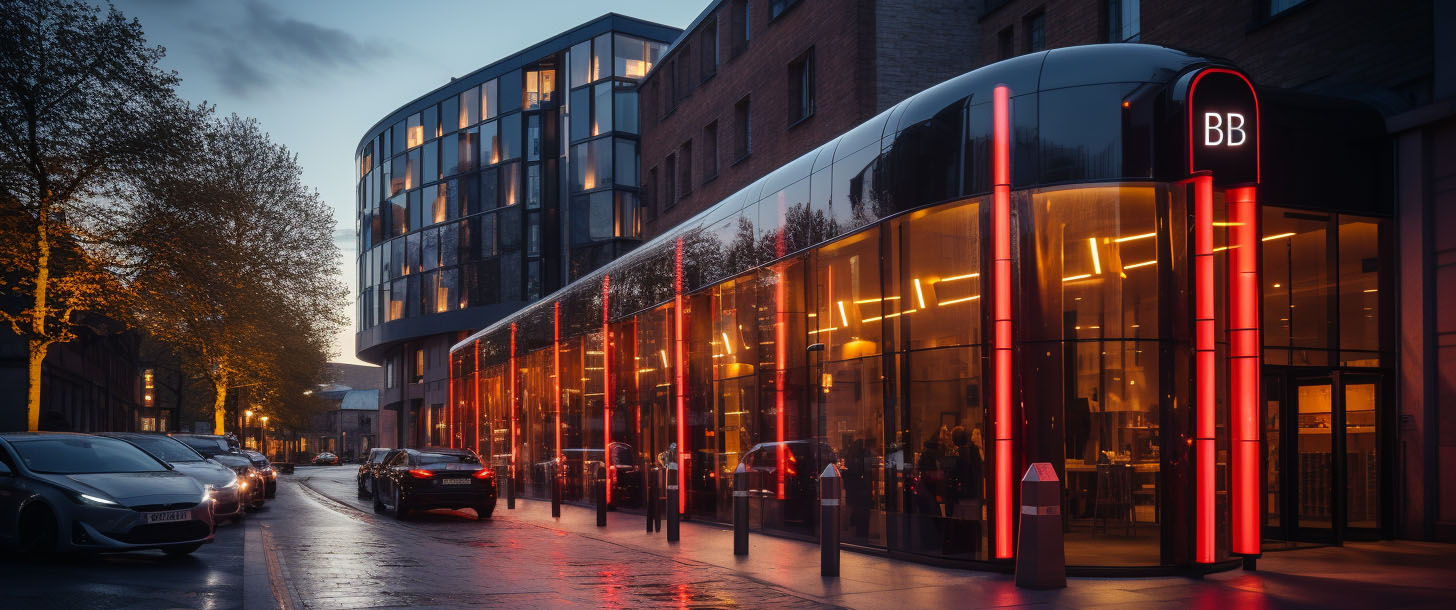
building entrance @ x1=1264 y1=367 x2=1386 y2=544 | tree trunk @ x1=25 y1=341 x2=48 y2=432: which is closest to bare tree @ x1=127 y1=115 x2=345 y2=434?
tree trunk @ x1=25 y1=341 x2=48 y2=432

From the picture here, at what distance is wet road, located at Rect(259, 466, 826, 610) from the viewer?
1013 cm

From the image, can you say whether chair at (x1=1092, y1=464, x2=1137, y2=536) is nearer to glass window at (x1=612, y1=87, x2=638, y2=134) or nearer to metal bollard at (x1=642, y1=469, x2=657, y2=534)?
metal bollard at (x1=642, y1=469, x2=657, y2=534)

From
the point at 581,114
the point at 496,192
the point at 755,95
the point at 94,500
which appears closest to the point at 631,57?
the point at 581,114

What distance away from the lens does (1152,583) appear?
439 inches

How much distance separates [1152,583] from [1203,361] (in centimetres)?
231

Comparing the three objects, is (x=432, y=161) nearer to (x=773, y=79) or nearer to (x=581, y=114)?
(x=581, y=114)

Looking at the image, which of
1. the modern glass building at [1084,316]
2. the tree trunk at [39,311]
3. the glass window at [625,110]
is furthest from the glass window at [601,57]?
the modern glass building at [1084,316]

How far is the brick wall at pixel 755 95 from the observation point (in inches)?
949

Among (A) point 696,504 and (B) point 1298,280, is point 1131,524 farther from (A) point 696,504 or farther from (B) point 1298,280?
(A) point 696,504

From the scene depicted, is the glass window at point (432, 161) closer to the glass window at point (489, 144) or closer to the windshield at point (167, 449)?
the glass window at point (489, 144)

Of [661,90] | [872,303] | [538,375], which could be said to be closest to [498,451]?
[538,375]

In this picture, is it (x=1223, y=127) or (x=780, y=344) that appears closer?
(x=1223, y=127)

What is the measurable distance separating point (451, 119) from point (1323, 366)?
5178 cm

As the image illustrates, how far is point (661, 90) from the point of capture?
36.3 m
